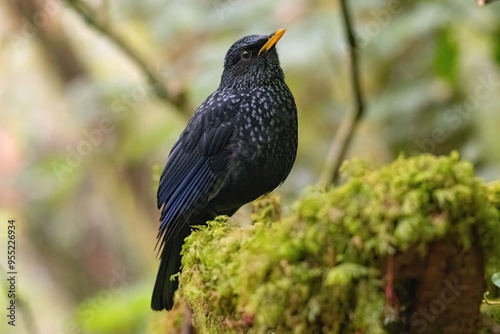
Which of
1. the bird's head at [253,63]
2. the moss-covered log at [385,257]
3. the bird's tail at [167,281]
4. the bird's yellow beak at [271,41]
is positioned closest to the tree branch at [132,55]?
the bird's head at [253,63]

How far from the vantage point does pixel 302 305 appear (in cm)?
159

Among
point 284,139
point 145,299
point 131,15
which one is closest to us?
point 284,139

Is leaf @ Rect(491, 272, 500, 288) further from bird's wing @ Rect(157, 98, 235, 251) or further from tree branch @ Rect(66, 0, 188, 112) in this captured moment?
tree branch @ Rect(66, 0, 188, 112)

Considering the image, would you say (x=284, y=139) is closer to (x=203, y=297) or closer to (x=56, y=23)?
(x=203, y=297)

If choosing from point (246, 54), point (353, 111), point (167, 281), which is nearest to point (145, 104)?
point (353, 111)

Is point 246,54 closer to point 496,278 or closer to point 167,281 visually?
point 167,281

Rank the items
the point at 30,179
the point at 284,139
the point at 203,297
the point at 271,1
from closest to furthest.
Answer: the point at 203,297 → the point at 284,139 → the point at 271,1 → the point at 30,179

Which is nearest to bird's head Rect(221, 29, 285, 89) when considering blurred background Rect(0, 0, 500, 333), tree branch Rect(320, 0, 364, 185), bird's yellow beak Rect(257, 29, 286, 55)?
bird's yellow beak Rect(257, 29, 286, 55)

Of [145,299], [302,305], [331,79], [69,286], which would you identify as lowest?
[302,305]

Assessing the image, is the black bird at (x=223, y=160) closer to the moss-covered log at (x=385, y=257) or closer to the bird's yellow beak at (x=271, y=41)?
the bird's yellow beak at (x=271, y=41)

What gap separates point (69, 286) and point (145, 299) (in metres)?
3.05

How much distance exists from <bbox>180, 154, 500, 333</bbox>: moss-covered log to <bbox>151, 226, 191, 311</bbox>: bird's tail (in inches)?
42.5

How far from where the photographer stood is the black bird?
106 inches

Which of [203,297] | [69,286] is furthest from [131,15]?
[203,297]
